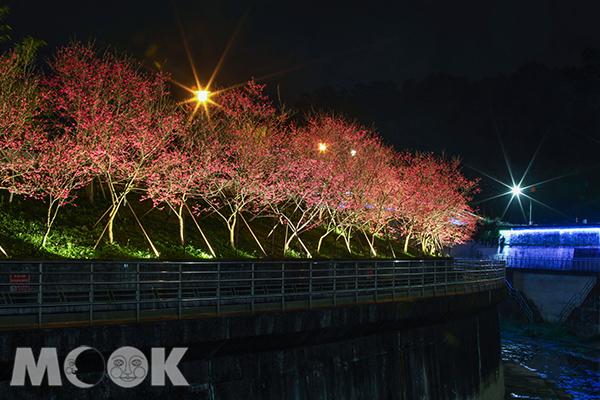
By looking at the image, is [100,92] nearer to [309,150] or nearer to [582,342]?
[309,150]

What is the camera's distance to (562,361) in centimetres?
4044

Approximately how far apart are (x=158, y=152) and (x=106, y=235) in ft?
17.3

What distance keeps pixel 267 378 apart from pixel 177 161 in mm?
14524

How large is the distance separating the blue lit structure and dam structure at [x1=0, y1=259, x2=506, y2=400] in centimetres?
4544

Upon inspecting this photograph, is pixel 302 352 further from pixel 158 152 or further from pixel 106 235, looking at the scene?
pixel 158 152

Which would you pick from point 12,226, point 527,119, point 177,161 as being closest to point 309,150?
point 177,161

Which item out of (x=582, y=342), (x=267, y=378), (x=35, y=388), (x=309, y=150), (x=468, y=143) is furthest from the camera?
(x=468, y=143)

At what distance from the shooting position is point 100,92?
25.8 m

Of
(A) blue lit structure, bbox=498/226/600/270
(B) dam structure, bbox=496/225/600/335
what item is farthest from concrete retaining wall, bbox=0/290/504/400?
(A) blue lit structure, bbox=498/226/600/270

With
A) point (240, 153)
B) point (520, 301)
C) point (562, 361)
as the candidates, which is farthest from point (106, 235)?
point (520, 301)

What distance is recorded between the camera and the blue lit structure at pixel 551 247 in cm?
6069

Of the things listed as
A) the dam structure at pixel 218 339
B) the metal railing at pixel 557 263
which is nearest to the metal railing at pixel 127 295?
the dam structure at pixel 218 339

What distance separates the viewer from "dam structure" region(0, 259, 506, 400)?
9680mm

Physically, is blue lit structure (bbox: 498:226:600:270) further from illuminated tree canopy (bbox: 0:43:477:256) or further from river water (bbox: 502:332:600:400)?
illuminated tree canopy (bbox: 0:43:477:256)
